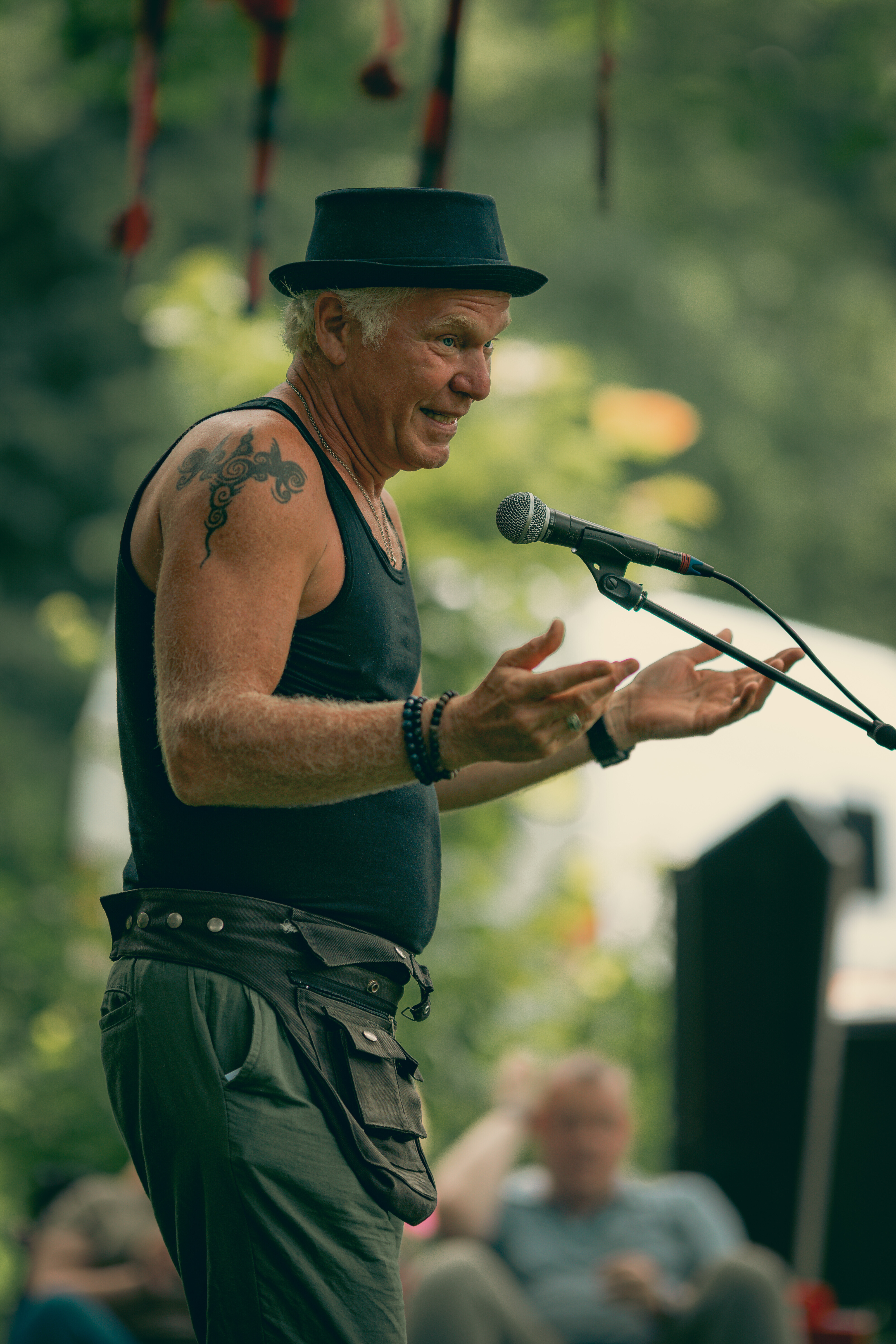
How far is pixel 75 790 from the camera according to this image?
862 centimetres

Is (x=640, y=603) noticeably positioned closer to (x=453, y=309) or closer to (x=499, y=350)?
(x=453, y=309)

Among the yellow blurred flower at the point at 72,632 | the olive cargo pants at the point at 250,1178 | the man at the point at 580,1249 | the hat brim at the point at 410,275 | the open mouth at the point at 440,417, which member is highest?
the yellow blurred flower at the point at 72,632

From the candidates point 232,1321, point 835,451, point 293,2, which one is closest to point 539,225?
point 835,451

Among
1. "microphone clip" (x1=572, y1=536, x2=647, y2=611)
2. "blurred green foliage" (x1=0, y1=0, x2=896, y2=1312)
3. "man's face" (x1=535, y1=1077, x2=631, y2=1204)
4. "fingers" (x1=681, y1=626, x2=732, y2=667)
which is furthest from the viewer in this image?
"blurred green foliage" (x1=0, y1=0, x2=896, y2=1312)

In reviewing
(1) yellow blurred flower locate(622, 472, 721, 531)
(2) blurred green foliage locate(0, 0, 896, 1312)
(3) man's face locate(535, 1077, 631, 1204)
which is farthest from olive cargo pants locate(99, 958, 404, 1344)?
(1) yellow blurred flower locate(622, 472, 721, 531)

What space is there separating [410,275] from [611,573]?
0.47 metres

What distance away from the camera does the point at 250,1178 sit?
5.90 ft

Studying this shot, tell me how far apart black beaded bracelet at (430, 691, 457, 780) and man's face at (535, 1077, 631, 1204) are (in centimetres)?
311

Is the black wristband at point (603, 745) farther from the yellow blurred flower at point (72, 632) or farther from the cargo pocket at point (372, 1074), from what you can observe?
the yellow blurred flower at point (72, 632)

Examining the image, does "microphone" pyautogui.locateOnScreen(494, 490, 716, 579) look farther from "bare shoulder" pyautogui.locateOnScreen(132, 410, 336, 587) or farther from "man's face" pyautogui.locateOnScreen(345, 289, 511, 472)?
"bare shoulder" pyautogui.locateOnScreen(132, 410, 336, 587)

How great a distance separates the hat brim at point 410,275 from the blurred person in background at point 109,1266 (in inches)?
119

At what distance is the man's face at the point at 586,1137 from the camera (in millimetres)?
4574

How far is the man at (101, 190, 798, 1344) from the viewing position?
175 centimetres

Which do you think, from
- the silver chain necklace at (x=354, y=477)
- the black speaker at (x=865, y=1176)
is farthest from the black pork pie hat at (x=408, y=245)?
the black speaker at (x=865, y=1176)
